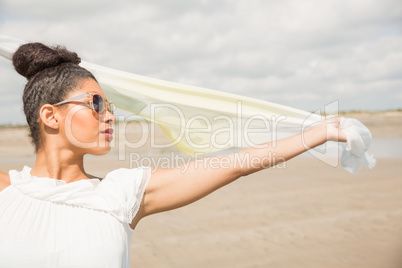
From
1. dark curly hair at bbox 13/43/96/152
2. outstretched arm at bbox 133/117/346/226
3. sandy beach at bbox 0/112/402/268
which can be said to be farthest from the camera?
sandy beach at bbox 0/112/402/268

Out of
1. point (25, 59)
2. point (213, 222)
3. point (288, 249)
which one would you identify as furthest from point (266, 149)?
point (213, 222)

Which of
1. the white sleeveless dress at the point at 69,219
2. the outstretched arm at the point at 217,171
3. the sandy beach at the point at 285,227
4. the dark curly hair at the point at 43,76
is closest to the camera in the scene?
the white sleeveless dress at the point at 69,219

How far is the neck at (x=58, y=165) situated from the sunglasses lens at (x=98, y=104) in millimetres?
247

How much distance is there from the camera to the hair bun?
77.6 inches

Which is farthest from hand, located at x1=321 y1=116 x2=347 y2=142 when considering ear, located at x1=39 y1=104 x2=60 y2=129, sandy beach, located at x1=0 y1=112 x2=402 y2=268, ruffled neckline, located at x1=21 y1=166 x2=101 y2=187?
sandy beach, located at x1=0 y1=112 x2=402 y2=268

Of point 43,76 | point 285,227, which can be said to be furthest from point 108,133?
point 285,227

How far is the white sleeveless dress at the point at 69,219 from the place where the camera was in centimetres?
167

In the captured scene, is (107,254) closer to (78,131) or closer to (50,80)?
(78,131)

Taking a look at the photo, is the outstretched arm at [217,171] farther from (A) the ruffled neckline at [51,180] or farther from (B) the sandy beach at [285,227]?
(B) the sandy beach at [285,227]

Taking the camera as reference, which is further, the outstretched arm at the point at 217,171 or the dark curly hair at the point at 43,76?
the dark curly hair at the point at 43,76

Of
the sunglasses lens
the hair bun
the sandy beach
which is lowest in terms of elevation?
the sandy beach

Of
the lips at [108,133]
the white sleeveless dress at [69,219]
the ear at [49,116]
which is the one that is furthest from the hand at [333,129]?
the ear at [49,116]

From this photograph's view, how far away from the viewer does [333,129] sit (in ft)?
6.17

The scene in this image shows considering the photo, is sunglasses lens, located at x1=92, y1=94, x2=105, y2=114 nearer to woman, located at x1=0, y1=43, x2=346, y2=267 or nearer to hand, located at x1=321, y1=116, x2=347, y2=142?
woman, located at x1=0, y1=43, x2=346, y2=267
